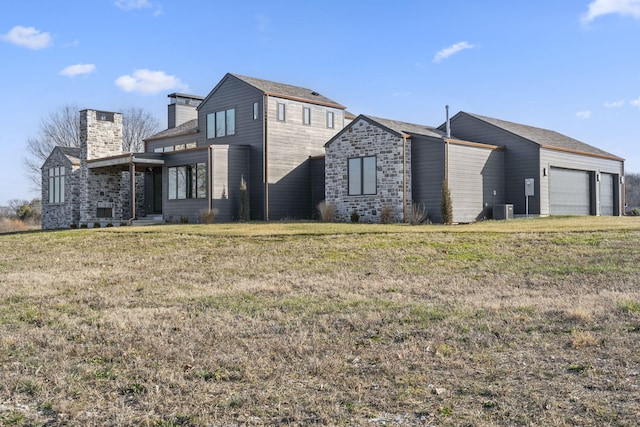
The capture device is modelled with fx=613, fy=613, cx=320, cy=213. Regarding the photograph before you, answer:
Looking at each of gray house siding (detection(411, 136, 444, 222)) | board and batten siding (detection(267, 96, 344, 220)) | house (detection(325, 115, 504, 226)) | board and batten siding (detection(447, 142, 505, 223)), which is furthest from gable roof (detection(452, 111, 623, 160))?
board and batten siding (detection(267, 96, 344, 220))

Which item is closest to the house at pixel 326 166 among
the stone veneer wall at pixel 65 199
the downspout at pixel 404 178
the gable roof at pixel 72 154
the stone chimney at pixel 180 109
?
the downspout at pixel 404 178

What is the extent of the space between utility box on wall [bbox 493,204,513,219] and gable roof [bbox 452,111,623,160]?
9.87ft

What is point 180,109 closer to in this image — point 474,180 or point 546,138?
point 474,180

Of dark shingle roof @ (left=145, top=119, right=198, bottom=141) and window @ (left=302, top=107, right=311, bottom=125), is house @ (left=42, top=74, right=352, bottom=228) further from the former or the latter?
dark shingle roof @ (left=145, top=119, right=198, bottom=141)

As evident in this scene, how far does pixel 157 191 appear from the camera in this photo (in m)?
30.7

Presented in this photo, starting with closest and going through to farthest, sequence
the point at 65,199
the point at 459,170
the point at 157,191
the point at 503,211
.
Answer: the point at 459,170 → the point at 503,211 → the point at 157,191 → the point at 65,199

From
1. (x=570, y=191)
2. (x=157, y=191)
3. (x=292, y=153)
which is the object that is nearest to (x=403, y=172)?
(x=292, y=153)

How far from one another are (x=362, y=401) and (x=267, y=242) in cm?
1176

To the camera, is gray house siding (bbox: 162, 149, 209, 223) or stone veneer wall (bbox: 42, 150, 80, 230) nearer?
gray house siding (bbox: 162, 149, 209, 223)

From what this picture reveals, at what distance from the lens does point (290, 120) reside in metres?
26.8

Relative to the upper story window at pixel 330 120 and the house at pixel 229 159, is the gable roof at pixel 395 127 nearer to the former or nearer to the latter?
the house at pixel 229 159

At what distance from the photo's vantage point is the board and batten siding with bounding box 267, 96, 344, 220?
1025 inches

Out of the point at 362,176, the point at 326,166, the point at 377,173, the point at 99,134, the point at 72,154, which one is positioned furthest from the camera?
the point at 72,154

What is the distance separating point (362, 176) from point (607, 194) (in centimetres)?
1359
